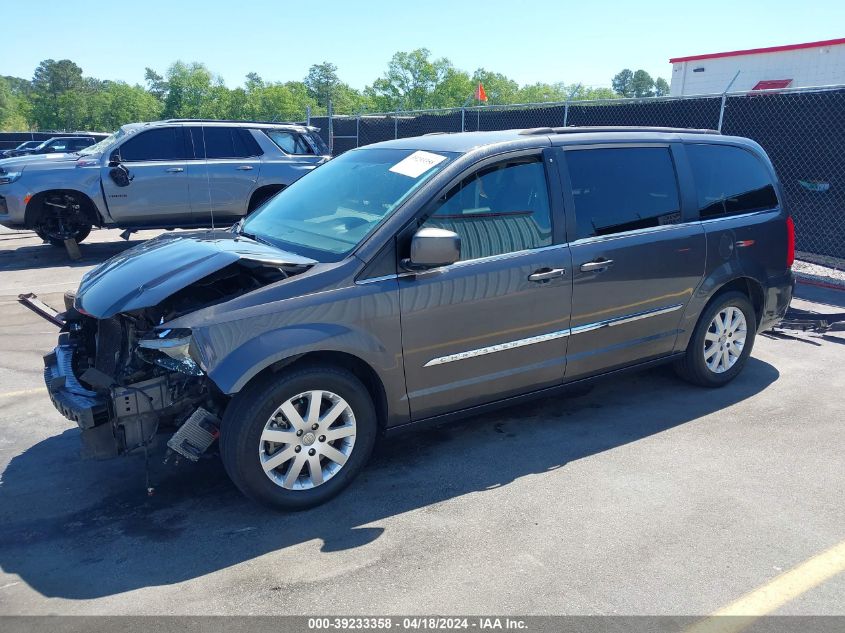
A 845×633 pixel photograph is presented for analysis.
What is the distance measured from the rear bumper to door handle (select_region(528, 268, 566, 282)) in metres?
2.17

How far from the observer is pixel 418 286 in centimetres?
370

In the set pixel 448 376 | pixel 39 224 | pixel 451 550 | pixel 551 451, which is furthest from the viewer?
pixel 39 224

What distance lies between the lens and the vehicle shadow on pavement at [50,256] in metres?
10.2

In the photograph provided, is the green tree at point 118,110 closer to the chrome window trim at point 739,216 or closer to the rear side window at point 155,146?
the rear side window at point 155,146

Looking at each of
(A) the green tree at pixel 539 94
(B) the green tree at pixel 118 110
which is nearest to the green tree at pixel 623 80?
(A) the green tree at pixel 539 94

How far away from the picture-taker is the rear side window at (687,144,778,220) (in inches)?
195

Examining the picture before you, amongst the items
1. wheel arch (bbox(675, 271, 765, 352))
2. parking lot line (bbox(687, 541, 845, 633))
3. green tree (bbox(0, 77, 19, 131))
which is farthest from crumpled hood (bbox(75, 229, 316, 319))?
green tree (bbox(0, 77, 19, 131))

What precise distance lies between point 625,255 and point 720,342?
1.37 m

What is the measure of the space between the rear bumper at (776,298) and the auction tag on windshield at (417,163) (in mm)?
2966

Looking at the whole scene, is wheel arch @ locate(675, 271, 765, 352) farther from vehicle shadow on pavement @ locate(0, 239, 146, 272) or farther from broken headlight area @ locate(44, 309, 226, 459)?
vehicle shadow on pavement @ locate(0, 239, 146, 272)

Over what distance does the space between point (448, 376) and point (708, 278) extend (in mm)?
2226

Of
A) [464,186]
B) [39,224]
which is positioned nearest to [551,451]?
[464,186]

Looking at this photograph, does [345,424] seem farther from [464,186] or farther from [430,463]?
[464,186]

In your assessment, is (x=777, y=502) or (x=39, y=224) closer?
(x=777, y=502)
